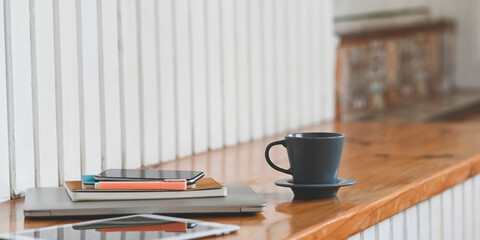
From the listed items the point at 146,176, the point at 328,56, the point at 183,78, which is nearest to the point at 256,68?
the point at 183,78

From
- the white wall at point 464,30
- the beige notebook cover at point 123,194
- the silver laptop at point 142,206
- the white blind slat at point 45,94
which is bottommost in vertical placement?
the silver laptop at point 142,206

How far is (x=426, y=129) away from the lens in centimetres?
233

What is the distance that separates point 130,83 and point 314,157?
0.61 meters

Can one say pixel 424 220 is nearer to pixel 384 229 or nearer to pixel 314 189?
pixel 384 229

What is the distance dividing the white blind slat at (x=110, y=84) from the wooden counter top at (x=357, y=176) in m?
0.14

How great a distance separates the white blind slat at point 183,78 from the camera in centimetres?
181

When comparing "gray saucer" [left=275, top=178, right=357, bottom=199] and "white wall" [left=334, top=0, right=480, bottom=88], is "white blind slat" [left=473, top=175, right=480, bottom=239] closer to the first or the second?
"gray saucer" [left=275, top=178, right=357, bottom=199]

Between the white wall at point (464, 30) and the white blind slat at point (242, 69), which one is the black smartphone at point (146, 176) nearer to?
the white blind slat at point (242, 69)

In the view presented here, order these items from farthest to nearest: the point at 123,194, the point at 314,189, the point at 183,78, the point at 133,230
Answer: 1. the point at 183,78
2. the point at 314,189
3. the point at 123,194
4. the point at 133,230

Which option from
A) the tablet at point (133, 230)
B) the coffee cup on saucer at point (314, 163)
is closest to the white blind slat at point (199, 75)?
the coffee cup on saucer at point (314, 163)

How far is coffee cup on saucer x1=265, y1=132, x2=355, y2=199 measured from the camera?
1.16 meters

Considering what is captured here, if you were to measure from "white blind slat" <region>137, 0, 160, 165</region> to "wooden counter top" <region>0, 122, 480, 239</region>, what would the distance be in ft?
0.19

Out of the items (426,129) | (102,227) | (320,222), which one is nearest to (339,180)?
(320,222)

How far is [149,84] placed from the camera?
1.71 metres
